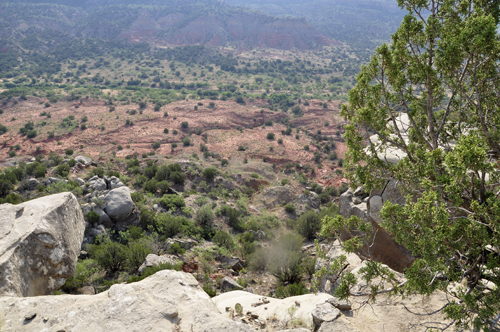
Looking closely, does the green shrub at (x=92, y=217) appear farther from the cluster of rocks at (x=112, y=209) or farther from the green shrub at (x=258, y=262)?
the green shrub at (x=258, y=262)

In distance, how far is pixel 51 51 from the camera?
4328 inches

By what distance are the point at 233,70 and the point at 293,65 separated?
26324mm

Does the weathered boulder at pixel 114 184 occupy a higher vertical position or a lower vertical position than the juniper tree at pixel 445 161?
lower

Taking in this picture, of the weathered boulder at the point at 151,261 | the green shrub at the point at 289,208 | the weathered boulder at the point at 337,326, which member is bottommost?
the green shrub at the point at 289,208

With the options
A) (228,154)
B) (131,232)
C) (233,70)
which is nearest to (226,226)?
(131,232)

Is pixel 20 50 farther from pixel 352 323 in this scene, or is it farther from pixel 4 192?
pixel 352 323

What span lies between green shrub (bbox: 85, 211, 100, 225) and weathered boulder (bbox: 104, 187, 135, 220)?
76 cm

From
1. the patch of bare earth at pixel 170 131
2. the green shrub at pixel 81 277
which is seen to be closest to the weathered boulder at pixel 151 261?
the green shrub at pixel 81 277

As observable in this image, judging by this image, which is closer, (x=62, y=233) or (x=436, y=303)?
(x=436, y=303)

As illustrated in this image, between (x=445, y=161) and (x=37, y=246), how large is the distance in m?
11.4

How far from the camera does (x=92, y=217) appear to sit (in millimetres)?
16500

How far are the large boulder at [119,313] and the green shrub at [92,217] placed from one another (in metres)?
9.50

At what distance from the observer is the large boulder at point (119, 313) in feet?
22.1

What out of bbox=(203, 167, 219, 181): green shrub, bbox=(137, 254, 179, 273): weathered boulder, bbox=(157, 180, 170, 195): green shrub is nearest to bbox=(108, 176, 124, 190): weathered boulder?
bbox=(157, 180, 170, 195): green shrub
